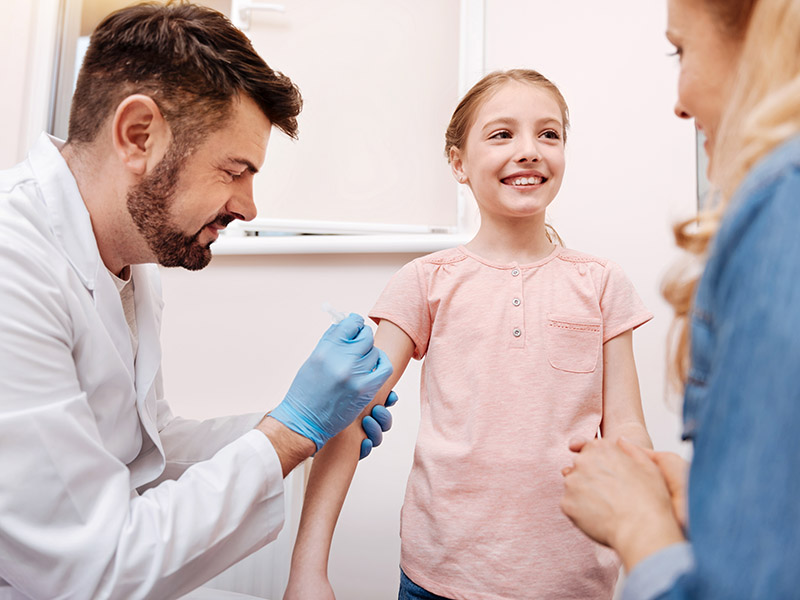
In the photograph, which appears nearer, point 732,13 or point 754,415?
point 754,415

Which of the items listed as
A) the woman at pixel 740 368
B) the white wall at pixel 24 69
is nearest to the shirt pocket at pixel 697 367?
the woman at pixel 740 368

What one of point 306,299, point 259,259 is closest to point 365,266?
point 306,299

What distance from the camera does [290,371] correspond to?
1662 millimetres

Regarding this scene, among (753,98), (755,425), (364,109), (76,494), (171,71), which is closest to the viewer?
(755,425)

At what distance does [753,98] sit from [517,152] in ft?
2.04

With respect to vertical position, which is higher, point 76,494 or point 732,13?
point 732,13

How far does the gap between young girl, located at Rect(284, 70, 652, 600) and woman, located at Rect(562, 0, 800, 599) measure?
1.36 feet

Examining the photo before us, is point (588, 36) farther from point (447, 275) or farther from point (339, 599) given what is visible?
point (339, 599)

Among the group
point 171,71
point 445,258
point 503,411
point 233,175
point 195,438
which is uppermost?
Answer: point 171,71

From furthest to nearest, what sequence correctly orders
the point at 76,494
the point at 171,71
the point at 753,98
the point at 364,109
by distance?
the point at 364,109, the point at 171,71, the point at 76,494, the point at 753,98

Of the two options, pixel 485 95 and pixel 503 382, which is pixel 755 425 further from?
pixel 485 95

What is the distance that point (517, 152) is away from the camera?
1.08 m

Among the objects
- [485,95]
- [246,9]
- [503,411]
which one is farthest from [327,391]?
[246,9]

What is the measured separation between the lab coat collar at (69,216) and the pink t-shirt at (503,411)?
48cm
